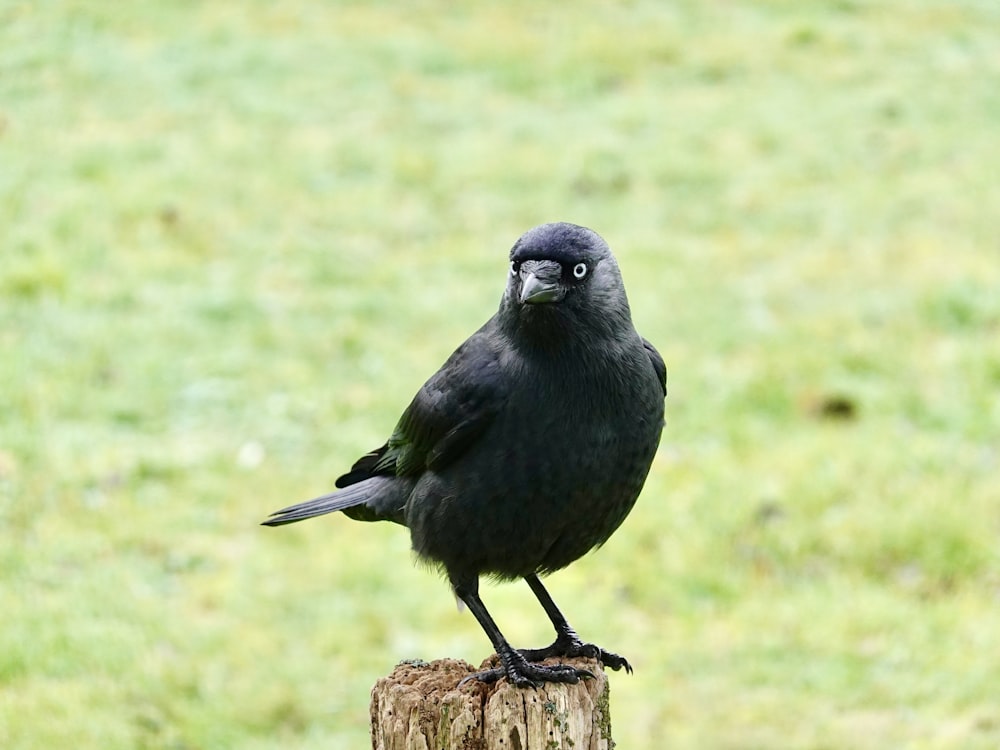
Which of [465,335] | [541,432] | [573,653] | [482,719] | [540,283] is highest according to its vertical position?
[465,335]

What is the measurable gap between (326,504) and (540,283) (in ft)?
3.79

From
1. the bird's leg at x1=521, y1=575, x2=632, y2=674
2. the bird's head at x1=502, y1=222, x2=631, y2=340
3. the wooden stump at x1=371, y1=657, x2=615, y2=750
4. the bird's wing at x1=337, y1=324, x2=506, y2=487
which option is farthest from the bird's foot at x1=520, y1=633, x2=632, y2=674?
the bird's head at x1=502, y1=222, x2=631, y2=340

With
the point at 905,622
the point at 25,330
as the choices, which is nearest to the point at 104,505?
the point at 25,330

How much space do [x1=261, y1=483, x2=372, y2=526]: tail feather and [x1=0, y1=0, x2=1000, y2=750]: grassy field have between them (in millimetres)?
2200

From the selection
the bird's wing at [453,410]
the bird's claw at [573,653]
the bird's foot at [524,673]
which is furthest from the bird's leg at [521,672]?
the bird's wing at [453,410]

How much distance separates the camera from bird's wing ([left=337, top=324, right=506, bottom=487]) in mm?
3930

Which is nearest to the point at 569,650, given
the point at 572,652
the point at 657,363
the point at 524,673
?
the point at 572,652

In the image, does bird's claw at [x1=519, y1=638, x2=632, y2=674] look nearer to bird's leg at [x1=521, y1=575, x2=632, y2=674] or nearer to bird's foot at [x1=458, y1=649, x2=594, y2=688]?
bird's leg at [x1=521, y1=575, x2=632, y2=674]

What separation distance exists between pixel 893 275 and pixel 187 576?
6346 millimetres

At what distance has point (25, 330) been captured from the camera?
31.6ft

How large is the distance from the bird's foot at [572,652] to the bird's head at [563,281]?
96 cm

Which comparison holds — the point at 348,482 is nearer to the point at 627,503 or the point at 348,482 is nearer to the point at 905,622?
the point at 627,503

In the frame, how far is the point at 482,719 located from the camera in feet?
11.1

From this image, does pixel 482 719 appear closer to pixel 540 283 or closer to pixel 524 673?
pixel 524 673
